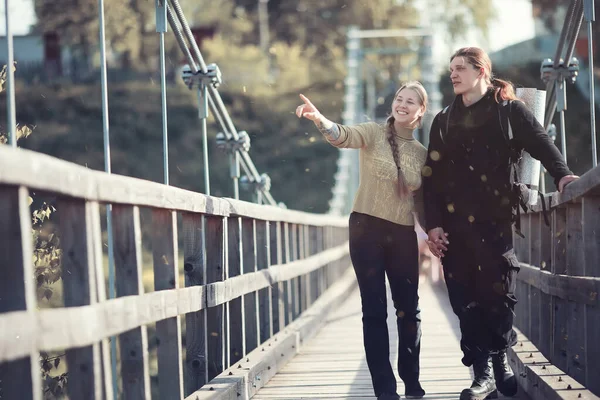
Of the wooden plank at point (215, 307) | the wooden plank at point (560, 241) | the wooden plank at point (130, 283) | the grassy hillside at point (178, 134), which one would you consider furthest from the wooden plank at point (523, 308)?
the grassy hillside at point (178, 134)

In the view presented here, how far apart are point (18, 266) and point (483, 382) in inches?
92.7

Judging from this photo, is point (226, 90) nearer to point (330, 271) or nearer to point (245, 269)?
point (330, 271)

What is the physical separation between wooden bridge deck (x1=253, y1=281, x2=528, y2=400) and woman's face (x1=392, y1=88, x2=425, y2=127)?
3.68ft

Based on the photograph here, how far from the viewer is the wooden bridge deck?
16.0 feet

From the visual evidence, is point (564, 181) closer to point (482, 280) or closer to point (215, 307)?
point (482, 280)

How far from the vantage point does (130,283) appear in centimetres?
312

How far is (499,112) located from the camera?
4.14 meters

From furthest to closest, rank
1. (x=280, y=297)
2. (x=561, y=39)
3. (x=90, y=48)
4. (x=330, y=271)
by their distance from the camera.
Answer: (x=90, y=48)
(x=330, y=271)
(x=280, y=297)
(x=561, y=39)

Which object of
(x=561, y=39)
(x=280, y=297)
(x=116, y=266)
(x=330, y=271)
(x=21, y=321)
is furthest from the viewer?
(x=330, y=271)

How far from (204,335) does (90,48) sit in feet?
116

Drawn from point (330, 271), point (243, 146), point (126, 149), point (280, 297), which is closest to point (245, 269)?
point (280, 297)

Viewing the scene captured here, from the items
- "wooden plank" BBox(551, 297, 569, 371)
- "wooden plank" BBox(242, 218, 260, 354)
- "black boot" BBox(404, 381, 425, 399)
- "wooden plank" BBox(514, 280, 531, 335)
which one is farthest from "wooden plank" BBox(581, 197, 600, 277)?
"wooden plank" BBox(242, 218, 260, 354)

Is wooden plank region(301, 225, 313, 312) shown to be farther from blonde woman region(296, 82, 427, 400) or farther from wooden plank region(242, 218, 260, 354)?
blonde woman region(296, 82, 427, 400)

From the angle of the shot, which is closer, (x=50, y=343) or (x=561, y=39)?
(x=50, y=343)
